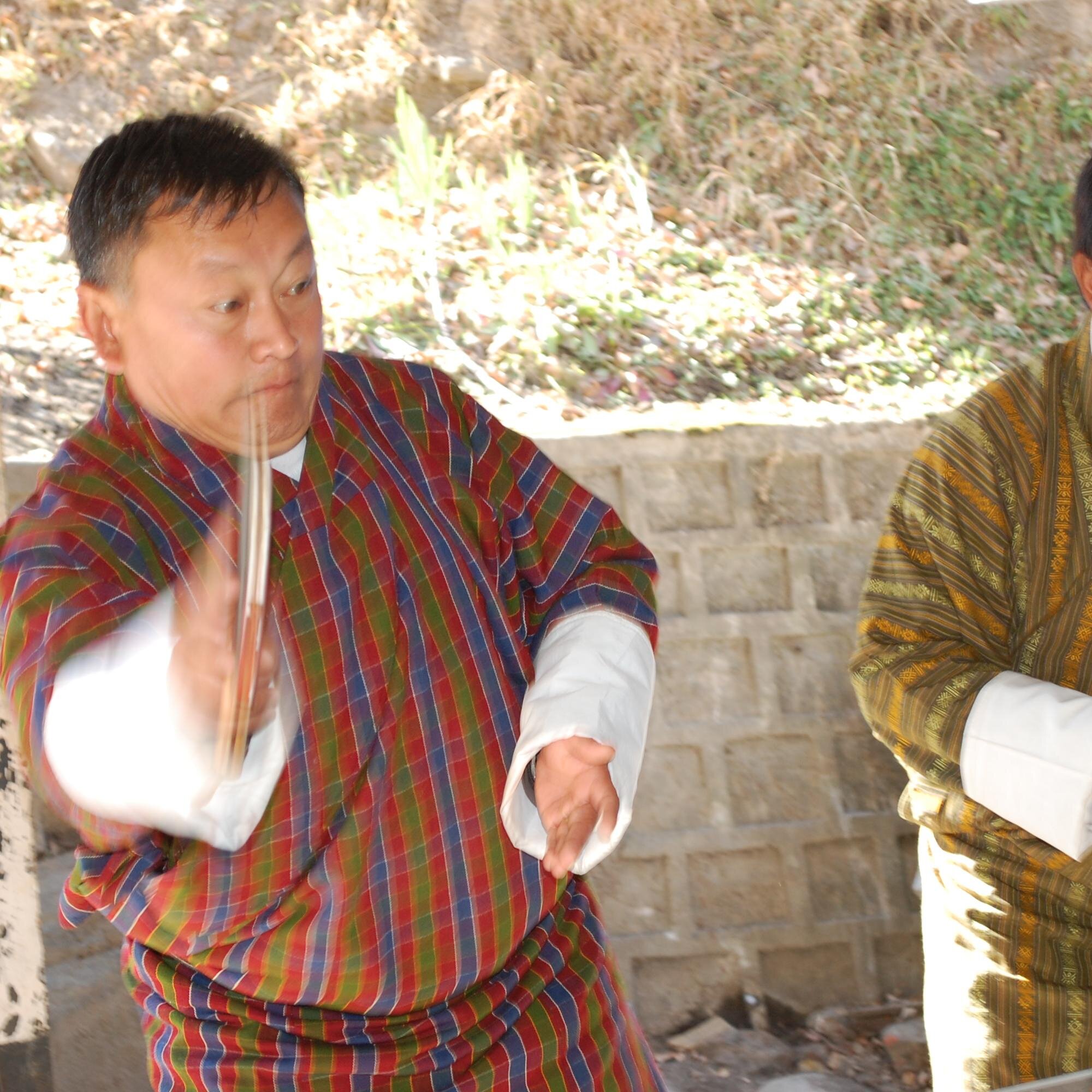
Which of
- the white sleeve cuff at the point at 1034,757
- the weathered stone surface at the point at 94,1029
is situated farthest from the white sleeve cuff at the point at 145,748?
the weathered stone surface at the point at 94,1029

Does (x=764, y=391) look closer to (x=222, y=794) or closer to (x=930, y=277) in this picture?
(x=930, y=277)

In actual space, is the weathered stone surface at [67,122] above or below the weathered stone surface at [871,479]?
above

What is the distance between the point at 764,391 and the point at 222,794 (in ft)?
11.6

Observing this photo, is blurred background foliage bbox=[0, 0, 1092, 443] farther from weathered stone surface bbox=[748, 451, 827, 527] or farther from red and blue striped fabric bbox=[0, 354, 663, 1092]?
red and blue striped fabric bbox=[0, 354, 663, 1092]

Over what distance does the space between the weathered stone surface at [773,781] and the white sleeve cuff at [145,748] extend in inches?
86.5

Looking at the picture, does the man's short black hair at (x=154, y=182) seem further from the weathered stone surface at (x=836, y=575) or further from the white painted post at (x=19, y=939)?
the weathered stone surface at (x=836, y=575)

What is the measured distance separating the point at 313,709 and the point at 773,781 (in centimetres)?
214

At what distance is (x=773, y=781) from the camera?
3.33 metres

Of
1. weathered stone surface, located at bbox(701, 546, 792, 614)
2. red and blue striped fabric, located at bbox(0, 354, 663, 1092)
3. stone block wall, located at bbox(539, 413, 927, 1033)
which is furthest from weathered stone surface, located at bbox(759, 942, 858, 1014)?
red and blue striped fabric, located at bbox(0, 354, 663, 1092)

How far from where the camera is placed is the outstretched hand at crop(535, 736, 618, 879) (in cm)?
142

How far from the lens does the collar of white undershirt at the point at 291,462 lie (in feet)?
4.92

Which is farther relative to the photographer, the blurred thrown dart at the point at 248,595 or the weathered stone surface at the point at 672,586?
the weathered stone surface at the point at 672,586

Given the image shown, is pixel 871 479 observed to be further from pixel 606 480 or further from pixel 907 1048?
pixel 907 1048

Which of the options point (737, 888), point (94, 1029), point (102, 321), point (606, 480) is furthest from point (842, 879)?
point (102, 321)
